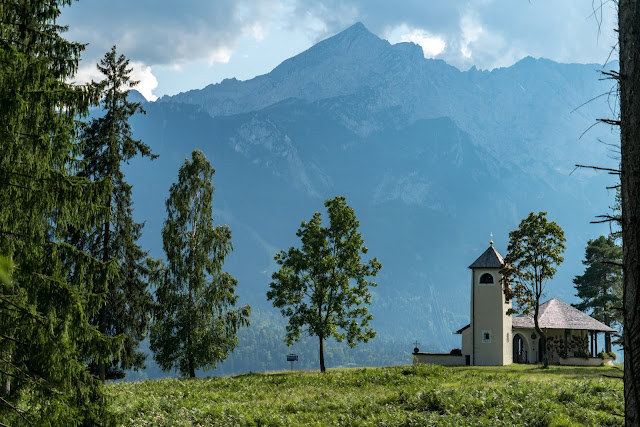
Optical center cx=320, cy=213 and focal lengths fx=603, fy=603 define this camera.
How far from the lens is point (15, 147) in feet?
35.9

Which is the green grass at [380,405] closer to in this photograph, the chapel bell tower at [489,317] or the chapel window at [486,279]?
the chapel bell tower at [489,317]

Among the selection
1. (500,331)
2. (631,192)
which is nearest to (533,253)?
(500,331)

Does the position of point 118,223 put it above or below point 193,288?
above

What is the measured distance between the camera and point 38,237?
1125cm

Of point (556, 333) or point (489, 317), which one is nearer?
point (489, 317)

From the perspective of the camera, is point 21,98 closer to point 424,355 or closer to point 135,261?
point 135,261

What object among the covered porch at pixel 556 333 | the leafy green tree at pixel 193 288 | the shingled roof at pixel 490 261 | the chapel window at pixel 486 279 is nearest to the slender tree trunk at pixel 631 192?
the leafy green tree at pixel 193 288

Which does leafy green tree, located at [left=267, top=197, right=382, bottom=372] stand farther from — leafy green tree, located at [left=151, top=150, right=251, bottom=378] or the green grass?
the green grass

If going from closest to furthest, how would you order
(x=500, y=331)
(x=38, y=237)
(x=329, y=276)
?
(x=38, y=237) < (x=329, y=276) < (x=500, y=331)

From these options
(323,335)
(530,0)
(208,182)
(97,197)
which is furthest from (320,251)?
(530,0)

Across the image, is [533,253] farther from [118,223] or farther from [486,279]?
[118,223]

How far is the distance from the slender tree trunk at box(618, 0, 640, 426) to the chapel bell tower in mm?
39073

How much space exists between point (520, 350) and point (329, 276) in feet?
68.8

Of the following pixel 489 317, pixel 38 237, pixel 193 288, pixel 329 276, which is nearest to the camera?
pixel 38 237
